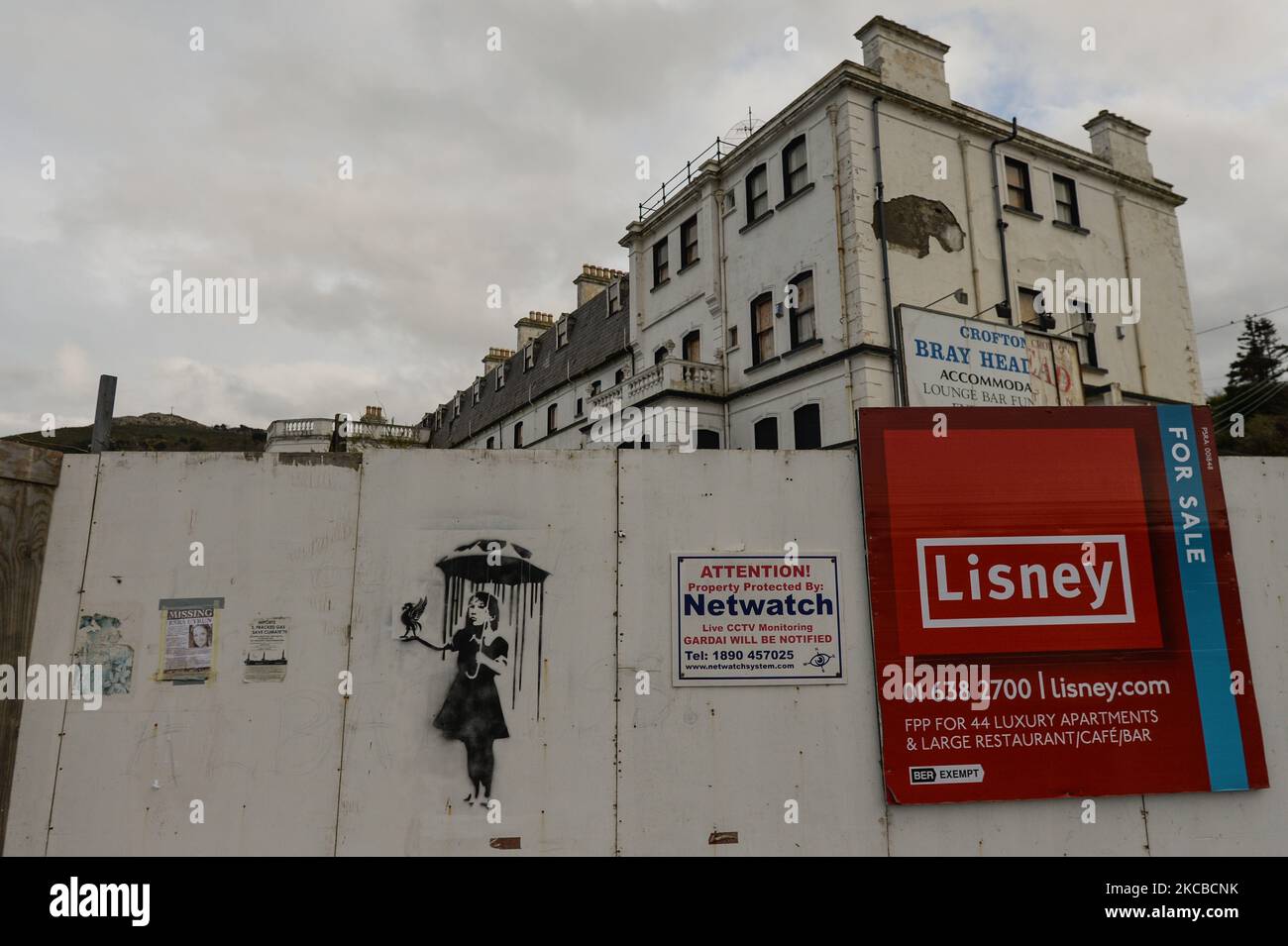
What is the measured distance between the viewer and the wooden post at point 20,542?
6973mm

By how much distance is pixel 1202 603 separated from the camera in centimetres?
759

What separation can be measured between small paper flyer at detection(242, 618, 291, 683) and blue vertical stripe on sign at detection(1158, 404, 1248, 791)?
8.43 m

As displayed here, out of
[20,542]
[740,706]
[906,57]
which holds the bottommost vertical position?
[740,706]

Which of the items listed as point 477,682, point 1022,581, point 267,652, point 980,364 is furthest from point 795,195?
point 267,652

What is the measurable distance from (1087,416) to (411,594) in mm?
6801

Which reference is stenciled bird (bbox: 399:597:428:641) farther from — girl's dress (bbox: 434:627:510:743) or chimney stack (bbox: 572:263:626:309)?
chimney stack (bbox: 572:263:626:309)

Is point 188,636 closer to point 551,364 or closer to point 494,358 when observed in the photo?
point 551,364

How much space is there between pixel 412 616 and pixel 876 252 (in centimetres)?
1617

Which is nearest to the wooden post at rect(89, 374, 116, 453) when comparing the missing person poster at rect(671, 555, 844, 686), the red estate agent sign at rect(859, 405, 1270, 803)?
the missing person poster at rect(671, 555, 844, 686)

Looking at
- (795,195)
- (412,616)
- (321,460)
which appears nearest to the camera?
(412,616)

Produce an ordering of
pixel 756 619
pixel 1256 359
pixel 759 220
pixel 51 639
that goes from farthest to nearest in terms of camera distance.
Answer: pixel 1256 359 < pixel 759 220 < pixel 756 619 < pixel 51 639
